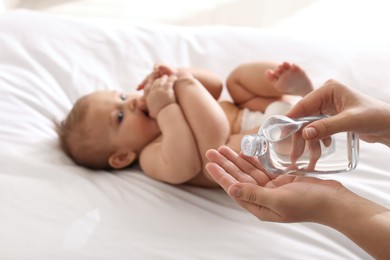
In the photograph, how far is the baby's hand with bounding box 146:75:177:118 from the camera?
4.48ft

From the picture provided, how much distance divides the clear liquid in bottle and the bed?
0.52 feet

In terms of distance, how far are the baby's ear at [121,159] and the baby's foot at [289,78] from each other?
413mm

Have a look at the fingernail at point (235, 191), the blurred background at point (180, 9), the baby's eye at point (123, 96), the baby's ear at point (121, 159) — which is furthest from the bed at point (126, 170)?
the blurred background at point (180, 9)

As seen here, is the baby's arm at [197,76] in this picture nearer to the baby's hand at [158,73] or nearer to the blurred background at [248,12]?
the baby's hand at [158,73]

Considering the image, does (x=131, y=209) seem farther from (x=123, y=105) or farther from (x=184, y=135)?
(x=123, y=105)

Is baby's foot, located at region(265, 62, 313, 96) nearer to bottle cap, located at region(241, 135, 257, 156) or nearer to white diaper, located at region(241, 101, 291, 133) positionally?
white diaper, located at region(241, 101, 291, 133)

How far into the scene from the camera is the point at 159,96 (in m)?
1.37

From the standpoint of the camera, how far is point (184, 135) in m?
1.31

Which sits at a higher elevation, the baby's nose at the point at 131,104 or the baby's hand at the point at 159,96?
the baby's hand at the point at 159,96

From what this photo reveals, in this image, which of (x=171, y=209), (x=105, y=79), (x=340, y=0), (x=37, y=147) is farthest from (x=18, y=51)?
(x=340, y=0)

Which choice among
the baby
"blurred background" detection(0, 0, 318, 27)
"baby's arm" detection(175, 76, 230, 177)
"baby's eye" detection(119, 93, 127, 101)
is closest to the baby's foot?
the baby

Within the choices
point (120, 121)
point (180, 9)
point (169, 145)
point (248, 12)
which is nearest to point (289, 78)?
point (169, 145)

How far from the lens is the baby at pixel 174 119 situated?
1305 mm

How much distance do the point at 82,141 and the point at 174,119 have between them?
0.82 feet
